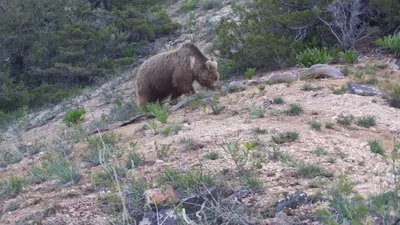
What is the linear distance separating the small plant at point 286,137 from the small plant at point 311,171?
122 centimetres

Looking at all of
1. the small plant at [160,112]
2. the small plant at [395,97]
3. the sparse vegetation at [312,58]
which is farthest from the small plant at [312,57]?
the small plant at [160,112]

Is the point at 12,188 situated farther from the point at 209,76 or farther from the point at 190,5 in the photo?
the point at 190,5

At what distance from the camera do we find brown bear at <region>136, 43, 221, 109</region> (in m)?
12.8

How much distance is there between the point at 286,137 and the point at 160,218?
9.68 feet

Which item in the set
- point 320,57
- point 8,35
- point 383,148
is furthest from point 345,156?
point 8,35

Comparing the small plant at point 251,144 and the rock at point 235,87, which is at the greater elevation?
the small plant at point 251,144

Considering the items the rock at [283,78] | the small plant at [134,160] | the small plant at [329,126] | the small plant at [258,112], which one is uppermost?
the small plant at [134,160]

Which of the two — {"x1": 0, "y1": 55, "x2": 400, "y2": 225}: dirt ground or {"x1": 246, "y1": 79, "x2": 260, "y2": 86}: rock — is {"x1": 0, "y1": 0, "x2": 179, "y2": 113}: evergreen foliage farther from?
{"x1": 0, "y1": 55, "x2": 400, "y2": 225}: dirt ground

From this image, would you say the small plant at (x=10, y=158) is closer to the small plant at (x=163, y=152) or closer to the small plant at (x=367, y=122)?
the small plant at (x=163, y=152)

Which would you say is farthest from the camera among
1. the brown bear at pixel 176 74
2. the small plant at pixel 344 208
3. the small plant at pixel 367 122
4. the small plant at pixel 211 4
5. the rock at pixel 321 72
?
the small plant at pixel 211 4

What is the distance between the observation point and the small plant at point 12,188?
8641 mm

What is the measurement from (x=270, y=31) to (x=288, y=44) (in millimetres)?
769

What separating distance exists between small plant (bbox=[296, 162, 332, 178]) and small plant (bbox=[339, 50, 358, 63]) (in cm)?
668

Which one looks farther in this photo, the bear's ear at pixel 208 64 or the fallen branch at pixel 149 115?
the bear's ear at pixel 208 64
